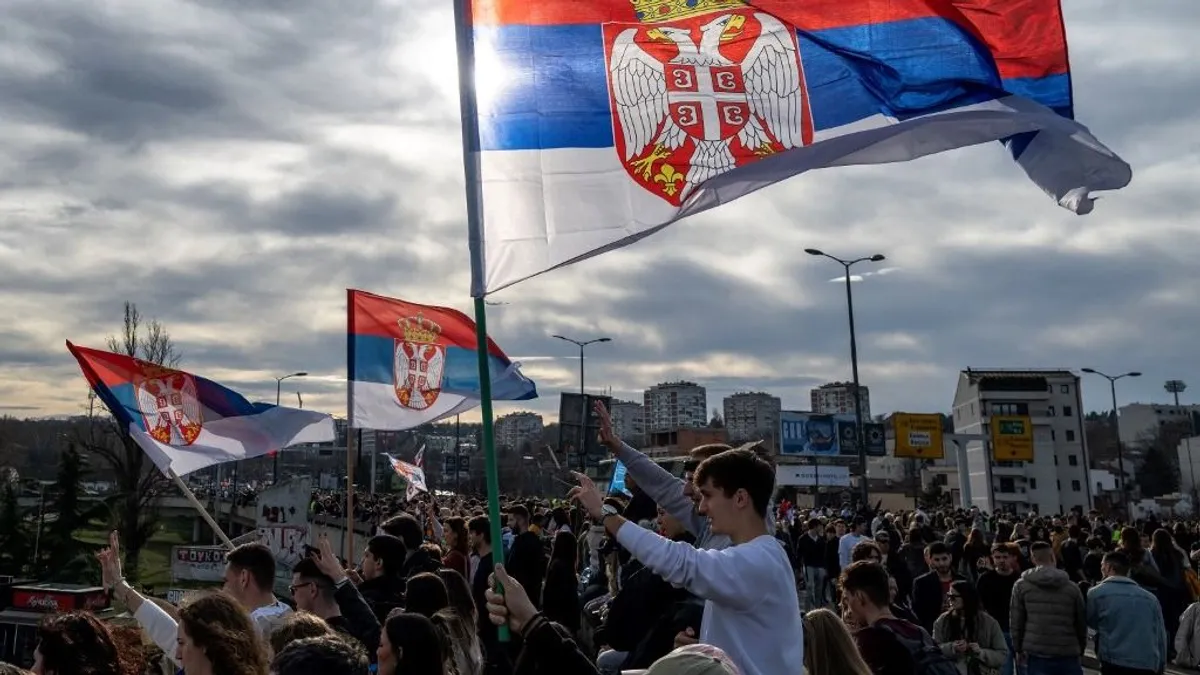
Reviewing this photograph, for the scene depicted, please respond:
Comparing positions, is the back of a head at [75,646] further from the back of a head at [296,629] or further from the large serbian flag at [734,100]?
the large serbian flag at [734,100]

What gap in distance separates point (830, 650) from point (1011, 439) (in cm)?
6640

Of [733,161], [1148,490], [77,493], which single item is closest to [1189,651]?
[733,161]

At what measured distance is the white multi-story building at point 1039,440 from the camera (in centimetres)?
8594

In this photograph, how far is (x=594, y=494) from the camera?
386cm

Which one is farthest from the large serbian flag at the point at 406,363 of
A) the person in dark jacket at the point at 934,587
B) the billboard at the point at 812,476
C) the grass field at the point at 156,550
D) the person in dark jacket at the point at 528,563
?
the billboard at the point at 812,476

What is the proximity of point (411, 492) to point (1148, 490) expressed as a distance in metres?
97.3

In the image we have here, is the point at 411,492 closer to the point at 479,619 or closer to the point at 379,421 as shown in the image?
the point at 379,421

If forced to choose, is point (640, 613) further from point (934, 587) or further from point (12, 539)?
point (12, 539)

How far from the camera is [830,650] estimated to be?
3.96m

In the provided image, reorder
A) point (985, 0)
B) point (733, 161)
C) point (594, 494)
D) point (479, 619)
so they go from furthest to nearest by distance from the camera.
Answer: point (479, 619) → point (985, 0) → point (733, 161) → point (594, 494)

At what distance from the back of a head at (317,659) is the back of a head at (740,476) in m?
1.45

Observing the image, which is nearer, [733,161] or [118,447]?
[733,161]

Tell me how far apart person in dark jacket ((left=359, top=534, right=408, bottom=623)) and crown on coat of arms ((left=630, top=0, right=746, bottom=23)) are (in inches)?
149

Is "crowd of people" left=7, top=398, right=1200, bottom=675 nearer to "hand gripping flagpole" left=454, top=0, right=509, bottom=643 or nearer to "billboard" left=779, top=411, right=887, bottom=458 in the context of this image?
"hand gripping flagpole" left=454, top=0, right=509, bottom=643
